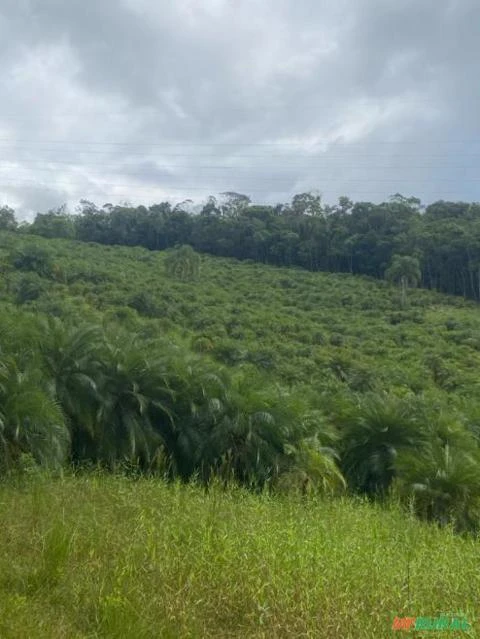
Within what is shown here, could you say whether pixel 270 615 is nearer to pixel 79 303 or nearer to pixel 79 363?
pixel 79 363

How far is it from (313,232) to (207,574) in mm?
74989

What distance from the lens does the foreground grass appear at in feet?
17.1

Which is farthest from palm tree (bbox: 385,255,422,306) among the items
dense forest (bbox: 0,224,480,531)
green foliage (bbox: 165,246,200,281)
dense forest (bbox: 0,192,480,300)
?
dense forest (bbox: 0,224,480,531)

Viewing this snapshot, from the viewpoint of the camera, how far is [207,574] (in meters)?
6.05

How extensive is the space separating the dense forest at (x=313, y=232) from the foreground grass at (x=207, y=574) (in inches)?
2259

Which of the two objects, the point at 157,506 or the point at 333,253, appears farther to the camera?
the point at 333,253

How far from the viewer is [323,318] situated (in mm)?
50844

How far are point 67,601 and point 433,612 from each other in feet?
9.49

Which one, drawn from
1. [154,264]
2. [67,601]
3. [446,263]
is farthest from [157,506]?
[446,263]

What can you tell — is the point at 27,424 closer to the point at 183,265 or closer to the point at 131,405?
the point at 131,405

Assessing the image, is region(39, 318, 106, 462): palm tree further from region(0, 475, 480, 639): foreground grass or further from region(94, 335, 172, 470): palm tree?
region(0, 475, 480, 639): foreground grass

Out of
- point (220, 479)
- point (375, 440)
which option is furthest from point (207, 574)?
point (375, 440)

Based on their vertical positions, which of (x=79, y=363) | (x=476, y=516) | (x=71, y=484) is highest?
(x=79, y=363)

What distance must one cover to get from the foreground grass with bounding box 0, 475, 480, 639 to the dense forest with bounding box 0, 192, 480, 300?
57.4 metres
